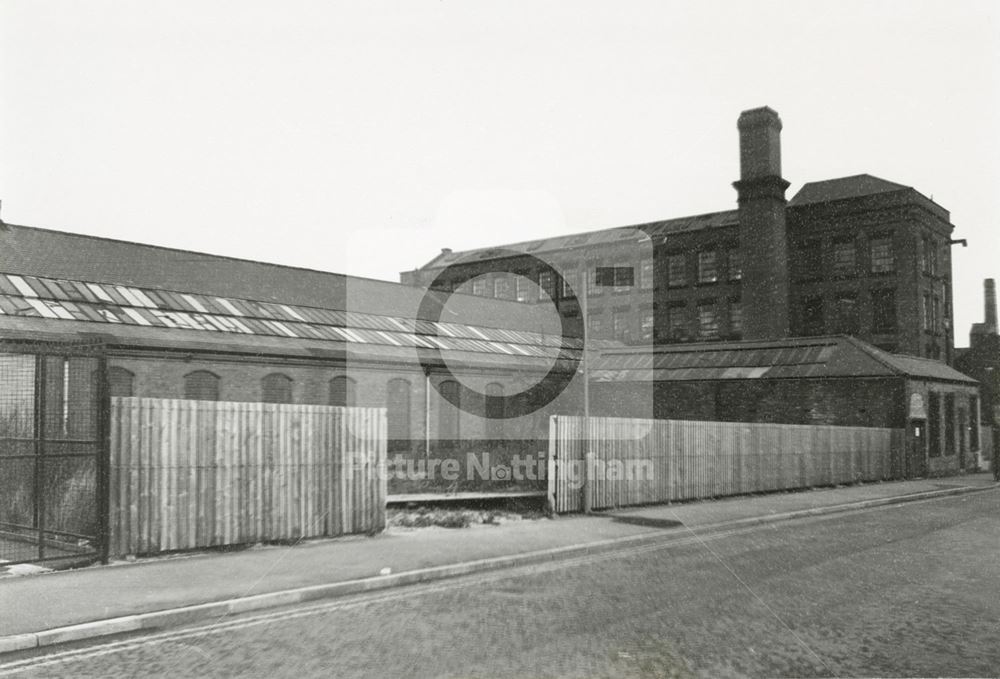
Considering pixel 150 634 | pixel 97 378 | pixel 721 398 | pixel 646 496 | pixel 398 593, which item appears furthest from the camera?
pixel 721 398

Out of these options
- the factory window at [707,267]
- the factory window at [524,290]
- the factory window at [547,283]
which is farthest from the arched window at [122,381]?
the factory window at [524,290]

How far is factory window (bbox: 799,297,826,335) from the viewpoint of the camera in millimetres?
50750

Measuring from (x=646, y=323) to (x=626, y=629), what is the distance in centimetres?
5170

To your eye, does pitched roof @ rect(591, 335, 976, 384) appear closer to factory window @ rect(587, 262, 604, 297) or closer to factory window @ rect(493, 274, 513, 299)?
factory window @ rect(587, 262, 604, 297)

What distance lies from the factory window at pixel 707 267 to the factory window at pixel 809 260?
5.24 m

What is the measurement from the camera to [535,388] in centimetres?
3981

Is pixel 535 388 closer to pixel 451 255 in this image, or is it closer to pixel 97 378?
pixel 97 378

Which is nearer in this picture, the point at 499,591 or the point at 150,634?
the point at 150,634

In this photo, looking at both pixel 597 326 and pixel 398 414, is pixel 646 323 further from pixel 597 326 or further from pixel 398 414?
pixel 398 414

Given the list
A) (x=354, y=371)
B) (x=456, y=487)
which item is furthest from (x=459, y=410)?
(x=456, y=487)

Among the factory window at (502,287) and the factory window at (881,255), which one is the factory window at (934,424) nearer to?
the factory window at (881,255)

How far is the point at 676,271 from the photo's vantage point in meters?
57.1

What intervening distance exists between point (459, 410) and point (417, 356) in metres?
3.54

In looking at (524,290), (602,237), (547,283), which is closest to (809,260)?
(602,237)
